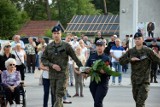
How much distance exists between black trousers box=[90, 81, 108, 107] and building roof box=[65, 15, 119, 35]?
47.3 metres

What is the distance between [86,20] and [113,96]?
45537 mm

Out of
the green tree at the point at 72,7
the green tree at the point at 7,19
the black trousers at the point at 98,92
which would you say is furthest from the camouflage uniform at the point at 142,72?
the green tree at the point at 72,7

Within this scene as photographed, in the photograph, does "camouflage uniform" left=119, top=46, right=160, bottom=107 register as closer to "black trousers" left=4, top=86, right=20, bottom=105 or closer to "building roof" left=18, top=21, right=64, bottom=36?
"black trousers" left=4, top=86, right=20, bottom=105

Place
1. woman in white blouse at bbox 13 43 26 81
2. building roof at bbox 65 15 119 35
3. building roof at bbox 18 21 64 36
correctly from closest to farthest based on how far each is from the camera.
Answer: woman in white blouse at bbox 13 43 26 81 < building roof at bbox 65 15 119 35 < building roof at bbox 18 21 64 36

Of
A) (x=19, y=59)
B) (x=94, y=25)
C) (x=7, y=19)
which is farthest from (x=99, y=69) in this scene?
(x=7, y=19)

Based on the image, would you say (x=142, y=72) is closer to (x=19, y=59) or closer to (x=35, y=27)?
(x=19, y=59)

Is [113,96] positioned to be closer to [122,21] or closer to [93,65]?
[93,65]

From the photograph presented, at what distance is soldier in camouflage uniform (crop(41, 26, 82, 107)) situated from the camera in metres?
11.0

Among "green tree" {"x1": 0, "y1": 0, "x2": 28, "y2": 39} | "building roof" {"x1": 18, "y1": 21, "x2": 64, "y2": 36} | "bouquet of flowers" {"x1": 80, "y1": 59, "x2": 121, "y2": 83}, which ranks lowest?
"building roof" {"x1": 18, "y1": 21, "x2": 64, "y2": 36}

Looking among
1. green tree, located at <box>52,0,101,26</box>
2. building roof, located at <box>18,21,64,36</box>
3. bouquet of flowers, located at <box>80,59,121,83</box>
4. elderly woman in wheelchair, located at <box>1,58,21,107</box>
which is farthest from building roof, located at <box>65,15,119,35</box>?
bouquet of flowers, located at <box>80,59,121,83</box>

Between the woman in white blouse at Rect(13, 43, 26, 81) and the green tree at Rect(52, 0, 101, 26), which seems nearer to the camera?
the woman in white blouse at Rect(13, 43, 26, 81)

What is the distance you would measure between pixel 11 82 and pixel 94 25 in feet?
159

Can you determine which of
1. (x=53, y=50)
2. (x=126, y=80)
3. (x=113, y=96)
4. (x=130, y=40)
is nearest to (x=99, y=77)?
(x=53, y=50)

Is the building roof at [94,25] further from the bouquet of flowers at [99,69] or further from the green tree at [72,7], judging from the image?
the bouquet of flowers at [99,69]
